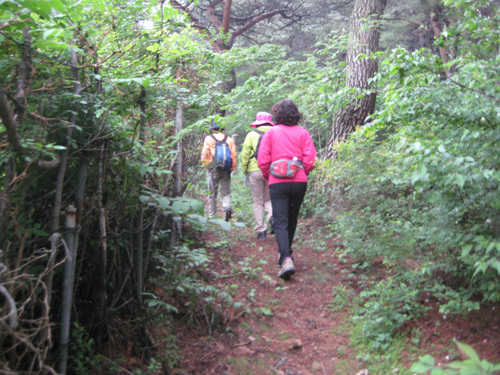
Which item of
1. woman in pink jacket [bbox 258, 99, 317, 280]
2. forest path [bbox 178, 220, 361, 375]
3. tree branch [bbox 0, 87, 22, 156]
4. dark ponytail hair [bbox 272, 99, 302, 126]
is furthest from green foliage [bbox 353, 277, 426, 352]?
tree branch [bbox 0, 87, 22, 156]

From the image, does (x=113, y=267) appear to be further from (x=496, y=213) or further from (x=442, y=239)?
(x=496, y=213)

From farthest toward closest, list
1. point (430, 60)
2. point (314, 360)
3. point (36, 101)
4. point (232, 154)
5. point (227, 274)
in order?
point (232, 154)
point (227, 274)
point (430, 60)
point (314, 360)
point (36, 101)

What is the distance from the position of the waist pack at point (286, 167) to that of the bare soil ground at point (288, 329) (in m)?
1.28

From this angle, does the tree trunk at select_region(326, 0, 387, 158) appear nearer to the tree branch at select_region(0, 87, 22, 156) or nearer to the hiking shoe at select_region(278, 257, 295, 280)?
the hiking shoe at select_region(278, 257, 295, 280)

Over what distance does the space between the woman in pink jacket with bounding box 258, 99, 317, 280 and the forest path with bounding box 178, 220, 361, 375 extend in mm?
420

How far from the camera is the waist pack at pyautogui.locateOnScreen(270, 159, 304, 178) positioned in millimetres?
5297

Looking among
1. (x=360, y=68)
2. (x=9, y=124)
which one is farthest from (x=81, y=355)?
(x=360, y=68)

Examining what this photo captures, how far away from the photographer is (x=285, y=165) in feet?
17.4

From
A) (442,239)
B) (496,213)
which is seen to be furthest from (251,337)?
(496,213)

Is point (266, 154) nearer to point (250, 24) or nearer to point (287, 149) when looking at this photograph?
point (287, 149)

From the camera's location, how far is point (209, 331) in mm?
3525

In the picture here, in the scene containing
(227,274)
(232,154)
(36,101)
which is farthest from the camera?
(232,154)

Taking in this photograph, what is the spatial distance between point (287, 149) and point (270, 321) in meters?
2.24

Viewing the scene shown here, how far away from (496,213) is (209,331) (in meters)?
2.40
